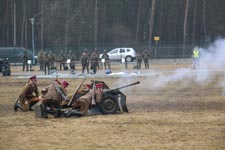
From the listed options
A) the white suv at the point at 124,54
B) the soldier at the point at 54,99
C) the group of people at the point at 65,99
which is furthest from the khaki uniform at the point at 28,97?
the white suv at the point at 124,54

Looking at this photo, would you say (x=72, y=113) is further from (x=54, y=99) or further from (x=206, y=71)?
(x=206, y=71)

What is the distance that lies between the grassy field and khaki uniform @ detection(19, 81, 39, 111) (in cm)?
48

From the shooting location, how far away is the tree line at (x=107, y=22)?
279ft

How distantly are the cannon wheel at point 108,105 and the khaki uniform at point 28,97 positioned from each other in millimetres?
3167

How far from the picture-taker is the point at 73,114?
1734cm

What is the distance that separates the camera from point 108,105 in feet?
58.5

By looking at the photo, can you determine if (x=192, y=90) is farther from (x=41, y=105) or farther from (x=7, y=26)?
(x=7, y=26)

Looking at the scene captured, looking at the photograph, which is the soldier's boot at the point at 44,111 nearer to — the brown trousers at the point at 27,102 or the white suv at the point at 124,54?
the brown trousers at the point at 27,102

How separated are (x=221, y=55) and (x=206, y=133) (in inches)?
526

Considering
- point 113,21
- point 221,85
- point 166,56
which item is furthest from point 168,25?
point 221,85

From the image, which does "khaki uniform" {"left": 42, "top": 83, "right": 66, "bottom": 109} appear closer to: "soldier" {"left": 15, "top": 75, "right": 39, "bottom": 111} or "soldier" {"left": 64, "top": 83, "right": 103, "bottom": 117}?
"soldier" {"left": 64, "top": 83, "right": 103, "bottom": 117}

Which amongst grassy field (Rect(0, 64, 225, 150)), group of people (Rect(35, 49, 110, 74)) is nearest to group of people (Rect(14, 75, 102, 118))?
grassy field (Rect(0, 64, 225, 150))

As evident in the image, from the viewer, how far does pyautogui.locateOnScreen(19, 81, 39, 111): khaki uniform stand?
19750 mm

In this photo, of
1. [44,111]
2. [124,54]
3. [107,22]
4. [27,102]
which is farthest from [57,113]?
[107,22]
